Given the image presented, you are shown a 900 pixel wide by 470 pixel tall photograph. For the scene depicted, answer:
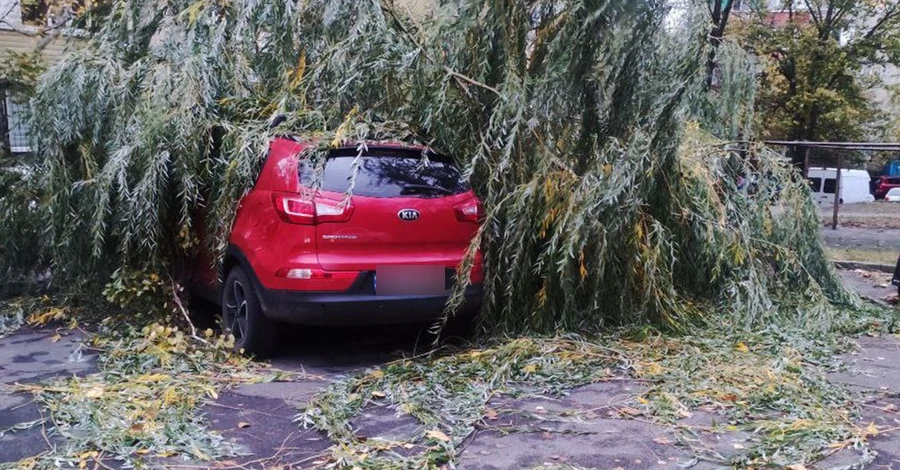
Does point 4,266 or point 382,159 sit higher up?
point 382,159

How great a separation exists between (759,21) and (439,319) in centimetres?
2206

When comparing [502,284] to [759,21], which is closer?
[502,284]

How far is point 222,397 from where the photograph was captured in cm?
505

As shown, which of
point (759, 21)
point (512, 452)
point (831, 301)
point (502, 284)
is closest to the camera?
point (512, 452)

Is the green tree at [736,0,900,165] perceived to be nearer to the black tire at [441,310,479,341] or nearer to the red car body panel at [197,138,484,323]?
the black tire at [441,310,479,341]

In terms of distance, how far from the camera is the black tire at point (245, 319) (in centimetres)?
580

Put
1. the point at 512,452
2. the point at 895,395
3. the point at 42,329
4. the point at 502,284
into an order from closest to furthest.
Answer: the point at 512,452 < the point at 895,395 < the point at 502,284 < the point at 42,329

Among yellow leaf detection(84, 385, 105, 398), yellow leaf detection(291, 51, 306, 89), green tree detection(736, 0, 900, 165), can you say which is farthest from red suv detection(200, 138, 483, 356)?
green tree detection(736, 0, 900, 165)

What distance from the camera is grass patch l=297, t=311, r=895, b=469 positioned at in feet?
13.4

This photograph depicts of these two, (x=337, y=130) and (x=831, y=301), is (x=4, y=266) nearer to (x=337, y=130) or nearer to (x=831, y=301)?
(x=337, y=130)

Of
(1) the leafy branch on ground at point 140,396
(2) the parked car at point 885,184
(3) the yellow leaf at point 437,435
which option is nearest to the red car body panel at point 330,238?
(1) the leafy branch on ground at point 140,396

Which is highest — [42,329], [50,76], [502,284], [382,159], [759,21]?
[759,21]

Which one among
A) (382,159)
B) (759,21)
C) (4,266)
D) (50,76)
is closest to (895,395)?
(382,159)

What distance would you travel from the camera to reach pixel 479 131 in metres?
6.49
